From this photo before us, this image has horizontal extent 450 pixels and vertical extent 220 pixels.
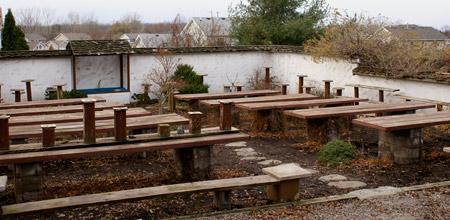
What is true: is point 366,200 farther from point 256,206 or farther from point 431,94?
point 431,94

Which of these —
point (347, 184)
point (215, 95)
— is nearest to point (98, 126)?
point (347, 184)

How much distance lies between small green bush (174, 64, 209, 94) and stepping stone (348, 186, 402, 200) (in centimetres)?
879

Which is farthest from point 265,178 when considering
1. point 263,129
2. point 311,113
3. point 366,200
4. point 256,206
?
point 263,129

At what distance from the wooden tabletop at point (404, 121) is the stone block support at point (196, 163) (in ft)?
7.84

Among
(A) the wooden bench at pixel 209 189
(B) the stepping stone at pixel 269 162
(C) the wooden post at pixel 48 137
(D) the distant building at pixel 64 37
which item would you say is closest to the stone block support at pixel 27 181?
(C) the wooden post at pixel 48 137

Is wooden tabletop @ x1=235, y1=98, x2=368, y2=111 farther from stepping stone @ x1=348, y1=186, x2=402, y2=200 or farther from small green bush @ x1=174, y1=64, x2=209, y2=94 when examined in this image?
small green bush @ x1=174, y1=64, x2=209, y2=94

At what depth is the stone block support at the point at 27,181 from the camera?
5.41 m

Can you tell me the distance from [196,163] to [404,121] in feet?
10.9

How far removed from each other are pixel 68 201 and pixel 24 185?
3.44 feet

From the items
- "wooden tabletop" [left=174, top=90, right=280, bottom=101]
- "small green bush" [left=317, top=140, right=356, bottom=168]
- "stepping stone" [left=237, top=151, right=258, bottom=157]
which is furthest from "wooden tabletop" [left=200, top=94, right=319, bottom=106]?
"small green bush" [left=317, top=140, right=356, bottom=168]

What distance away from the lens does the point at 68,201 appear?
4688 millimetres

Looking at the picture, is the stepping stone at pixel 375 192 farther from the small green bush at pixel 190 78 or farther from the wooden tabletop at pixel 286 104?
the small green bush at pixel 190 78

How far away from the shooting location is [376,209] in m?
5.24

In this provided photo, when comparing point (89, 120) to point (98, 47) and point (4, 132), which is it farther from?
point (98, 47)
